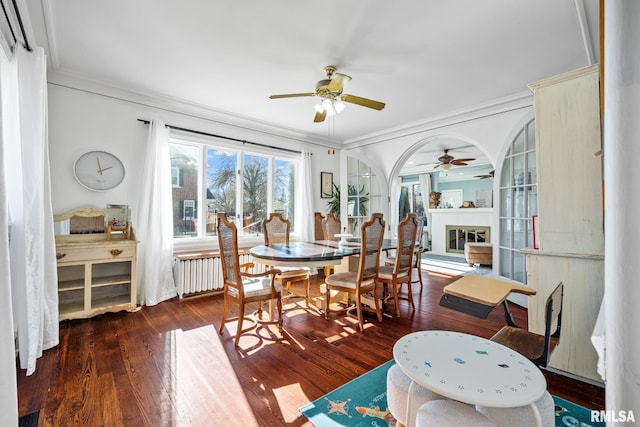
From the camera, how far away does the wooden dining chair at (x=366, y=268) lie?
2.65 metres

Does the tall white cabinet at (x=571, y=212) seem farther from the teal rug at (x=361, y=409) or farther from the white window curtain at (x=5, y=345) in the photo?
the white window curtain at (x=5, y=345)

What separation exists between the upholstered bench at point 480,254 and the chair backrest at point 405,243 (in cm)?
362

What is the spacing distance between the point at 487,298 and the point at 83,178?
4.00 metres

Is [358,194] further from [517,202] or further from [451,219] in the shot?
[451,219]

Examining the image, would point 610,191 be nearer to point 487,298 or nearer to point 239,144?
point 487,298

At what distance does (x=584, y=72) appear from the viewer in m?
1.80

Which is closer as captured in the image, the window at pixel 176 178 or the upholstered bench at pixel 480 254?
the window at pixel 176 178

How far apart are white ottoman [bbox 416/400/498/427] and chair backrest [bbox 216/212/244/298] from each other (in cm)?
177

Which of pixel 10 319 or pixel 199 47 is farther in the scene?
pixel 199 47

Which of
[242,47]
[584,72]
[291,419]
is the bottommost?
[291,419]

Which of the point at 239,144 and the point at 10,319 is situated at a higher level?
the point at 239,144

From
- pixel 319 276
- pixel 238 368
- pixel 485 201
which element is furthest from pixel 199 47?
pixel 485 201

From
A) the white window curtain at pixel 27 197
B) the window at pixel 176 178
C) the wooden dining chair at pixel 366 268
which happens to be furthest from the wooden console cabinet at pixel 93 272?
the wooden dining chair at pixel 366 268
